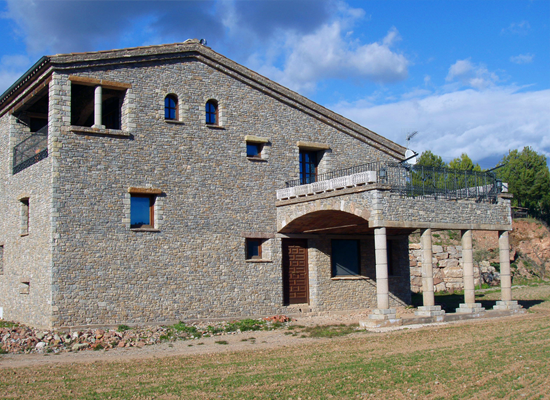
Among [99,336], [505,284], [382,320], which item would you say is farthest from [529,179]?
[99,336]

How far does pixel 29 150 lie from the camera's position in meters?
23.2

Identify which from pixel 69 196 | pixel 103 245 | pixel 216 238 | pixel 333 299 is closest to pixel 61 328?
pixel 103 245

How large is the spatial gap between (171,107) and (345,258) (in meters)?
10.2

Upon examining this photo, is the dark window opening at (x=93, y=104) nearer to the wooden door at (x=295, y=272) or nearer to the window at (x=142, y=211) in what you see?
the window at (x=142, y=211)

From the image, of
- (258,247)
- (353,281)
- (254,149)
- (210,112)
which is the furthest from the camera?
(353,281)

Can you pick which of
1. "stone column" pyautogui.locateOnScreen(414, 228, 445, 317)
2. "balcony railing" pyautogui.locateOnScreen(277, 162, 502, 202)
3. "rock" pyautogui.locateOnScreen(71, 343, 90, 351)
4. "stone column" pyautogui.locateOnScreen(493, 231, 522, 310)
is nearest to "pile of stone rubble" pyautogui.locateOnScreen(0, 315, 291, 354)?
"rock" pyautogui.locateOnScreen(71, 343, 90, 351)

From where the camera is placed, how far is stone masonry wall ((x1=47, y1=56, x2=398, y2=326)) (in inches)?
770

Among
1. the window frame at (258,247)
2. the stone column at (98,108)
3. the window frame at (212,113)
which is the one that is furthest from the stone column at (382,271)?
the stone column at (98,108)

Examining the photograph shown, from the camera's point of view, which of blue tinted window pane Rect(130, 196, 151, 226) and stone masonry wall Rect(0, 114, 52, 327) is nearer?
stone masonry wall Rect(0, 114, 52, 327)

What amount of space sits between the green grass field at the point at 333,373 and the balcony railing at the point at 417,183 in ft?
18.0

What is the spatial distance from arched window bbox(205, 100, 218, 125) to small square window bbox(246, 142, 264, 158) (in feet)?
5.77

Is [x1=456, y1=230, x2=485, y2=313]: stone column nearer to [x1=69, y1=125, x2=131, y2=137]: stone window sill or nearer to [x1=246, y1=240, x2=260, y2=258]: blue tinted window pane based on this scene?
[x1=246, y1=240, x2=260, y2=258]: blue tinted window pane

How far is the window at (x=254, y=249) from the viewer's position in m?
23.3

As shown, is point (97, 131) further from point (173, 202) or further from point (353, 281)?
point (353, 281)
